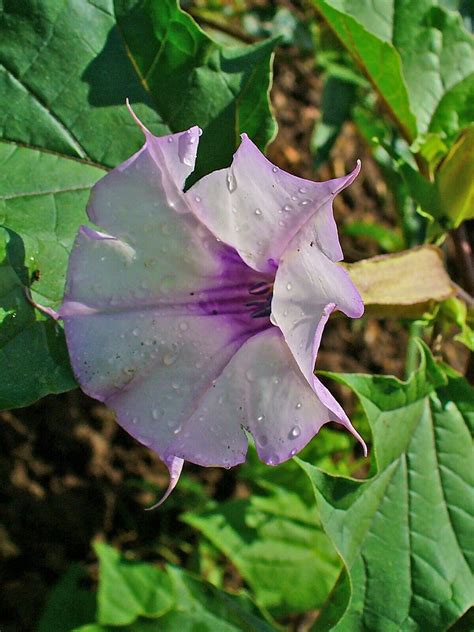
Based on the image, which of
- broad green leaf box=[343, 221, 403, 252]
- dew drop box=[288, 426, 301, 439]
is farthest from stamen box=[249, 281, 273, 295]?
broad green leaf box=[343, 221, 403, 252]

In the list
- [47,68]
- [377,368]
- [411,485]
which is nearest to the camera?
[47,68]

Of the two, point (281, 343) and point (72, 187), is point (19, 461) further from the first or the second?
point (281, 343)

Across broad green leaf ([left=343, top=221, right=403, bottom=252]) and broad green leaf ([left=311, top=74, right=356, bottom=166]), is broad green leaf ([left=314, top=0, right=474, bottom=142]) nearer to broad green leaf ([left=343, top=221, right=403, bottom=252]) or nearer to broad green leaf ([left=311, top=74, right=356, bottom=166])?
broad green leaf ([left=311, top=74, right=356, bottom=166])

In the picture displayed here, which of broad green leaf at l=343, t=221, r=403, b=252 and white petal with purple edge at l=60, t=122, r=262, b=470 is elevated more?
white petal with purple edge at l=60, t=122, r=262, b=470

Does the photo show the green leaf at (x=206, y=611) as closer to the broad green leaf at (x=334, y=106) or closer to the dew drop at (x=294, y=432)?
the dew drop at (x=294, y=432)

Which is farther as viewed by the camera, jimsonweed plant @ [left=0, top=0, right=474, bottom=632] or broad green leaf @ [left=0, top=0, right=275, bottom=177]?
broad green leaf @ [left=0, top=0, right=275, bottom=177]

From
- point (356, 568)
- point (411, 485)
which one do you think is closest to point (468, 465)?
point (411, 485)
